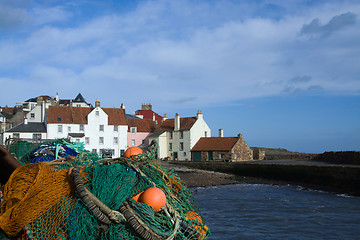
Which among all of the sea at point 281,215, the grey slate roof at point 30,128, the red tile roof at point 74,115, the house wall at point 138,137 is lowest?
the sea at point 281,215

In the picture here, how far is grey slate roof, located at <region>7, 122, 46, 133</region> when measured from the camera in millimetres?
43406

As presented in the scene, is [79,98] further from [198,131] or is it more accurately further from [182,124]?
[198,131]

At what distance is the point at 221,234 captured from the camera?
37.6ft

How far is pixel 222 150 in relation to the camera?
142ft

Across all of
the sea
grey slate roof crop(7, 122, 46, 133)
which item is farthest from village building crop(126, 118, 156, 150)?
the sea

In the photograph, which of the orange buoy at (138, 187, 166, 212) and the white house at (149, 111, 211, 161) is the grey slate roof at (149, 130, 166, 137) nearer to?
the white house at (149, 111, 211, 161)

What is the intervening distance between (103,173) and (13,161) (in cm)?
136

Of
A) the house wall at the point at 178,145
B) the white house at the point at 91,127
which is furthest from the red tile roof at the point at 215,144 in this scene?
the white house at the point at 91,127

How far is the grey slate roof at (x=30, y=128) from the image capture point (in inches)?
1709

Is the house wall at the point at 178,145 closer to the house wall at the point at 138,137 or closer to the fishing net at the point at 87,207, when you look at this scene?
the house wall at the point at 138,137

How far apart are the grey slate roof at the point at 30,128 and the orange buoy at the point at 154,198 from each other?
143 ft

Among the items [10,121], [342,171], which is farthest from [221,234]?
[10,121]

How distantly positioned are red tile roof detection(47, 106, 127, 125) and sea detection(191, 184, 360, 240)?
26.5 meters

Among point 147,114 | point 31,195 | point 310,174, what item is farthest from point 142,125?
point 31,195
